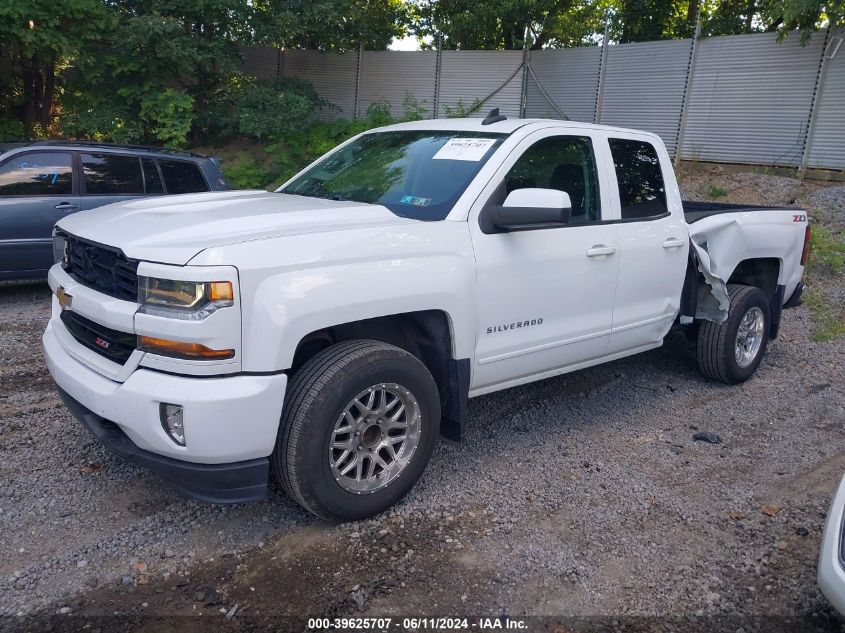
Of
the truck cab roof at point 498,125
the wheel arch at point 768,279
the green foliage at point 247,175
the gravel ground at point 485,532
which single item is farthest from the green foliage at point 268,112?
the wheel arch at point 768,279

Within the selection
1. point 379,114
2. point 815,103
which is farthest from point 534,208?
point 379,114

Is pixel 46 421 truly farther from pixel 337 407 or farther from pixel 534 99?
pixel 534 99

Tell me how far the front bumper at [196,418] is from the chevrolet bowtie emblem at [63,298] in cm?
55

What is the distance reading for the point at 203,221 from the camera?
3328 millimetres

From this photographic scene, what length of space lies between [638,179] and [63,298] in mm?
3660

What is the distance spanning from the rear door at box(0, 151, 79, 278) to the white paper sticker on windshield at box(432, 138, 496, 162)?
188 inches

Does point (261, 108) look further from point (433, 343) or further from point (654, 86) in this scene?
point (433, 343)

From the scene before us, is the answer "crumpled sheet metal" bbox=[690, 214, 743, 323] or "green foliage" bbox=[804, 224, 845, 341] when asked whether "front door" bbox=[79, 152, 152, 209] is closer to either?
"crumpled sheet metal" bbox=[690, 214, 743, 323]

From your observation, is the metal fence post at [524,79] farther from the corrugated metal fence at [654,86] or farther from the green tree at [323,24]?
the green tree at [323,24]

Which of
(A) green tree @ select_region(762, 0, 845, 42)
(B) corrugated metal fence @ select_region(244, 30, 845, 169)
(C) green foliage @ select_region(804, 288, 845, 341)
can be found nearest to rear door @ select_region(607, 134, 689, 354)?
(C) green foliage @ select_region(804, 288, 845, 341)

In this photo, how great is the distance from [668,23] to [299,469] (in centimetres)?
1757

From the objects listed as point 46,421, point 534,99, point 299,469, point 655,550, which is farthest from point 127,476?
point 534,99

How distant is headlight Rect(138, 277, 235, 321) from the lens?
2822 mm

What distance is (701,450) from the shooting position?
4535mm
